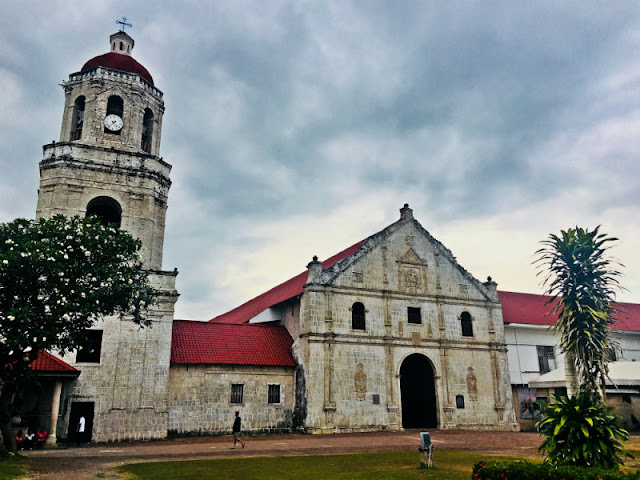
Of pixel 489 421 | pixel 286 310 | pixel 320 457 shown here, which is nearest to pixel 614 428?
pixel 320 457

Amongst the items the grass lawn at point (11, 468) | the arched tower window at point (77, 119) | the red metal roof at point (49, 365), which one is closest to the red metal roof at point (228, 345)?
the red metal roof at point (49, 365)

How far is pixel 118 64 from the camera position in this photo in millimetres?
28641

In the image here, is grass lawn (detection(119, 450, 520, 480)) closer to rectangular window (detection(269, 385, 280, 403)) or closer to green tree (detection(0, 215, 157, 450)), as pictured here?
green tree (detection(0, 215, 157, 450))

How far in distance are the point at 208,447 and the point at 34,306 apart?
9.04 meters

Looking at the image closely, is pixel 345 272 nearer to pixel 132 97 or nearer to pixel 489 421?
pixel 489 421

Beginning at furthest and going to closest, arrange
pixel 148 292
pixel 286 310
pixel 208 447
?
1. pixel 286 310
2. pixel 208 447
3. pixel 148 292

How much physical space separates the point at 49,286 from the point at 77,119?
49.0ft

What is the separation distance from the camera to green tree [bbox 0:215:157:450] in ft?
52.0

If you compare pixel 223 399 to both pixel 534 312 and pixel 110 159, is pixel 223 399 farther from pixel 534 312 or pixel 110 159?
pixel 534 312

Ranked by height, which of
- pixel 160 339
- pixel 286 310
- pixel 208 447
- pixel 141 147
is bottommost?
pixel 208 447

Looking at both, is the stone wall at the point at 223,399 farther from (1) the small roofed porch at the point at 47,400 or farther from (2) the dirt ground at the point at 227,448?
(1) the small roofed porch at the point at 47,400

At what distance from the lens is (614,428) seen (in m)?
12.9

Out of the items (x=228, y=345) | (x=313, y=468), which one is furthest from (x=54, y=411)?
(x=313, y=468)

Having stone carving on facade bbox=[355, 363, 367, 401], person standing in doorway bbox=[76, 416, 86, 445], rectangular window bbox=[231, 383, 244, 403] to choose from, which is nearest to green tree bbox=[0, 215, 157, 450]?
person standing in doorway bbox=[76, 416, 86, 445]
